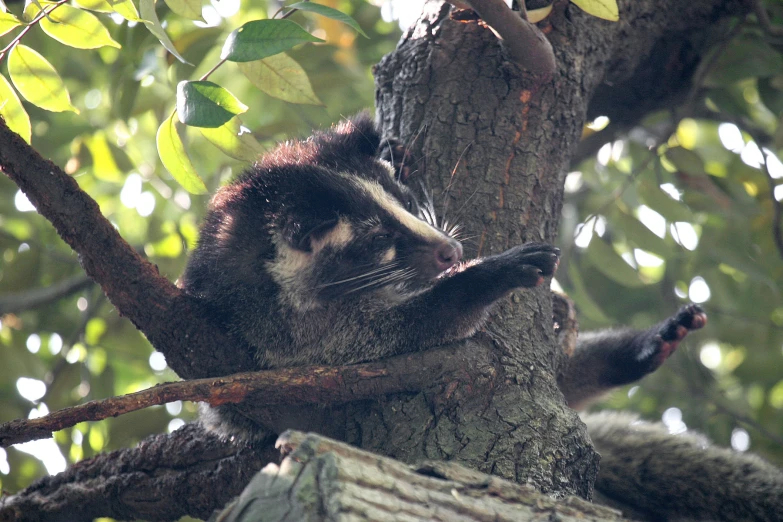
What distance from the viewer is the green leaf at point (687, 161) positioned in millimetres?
4801

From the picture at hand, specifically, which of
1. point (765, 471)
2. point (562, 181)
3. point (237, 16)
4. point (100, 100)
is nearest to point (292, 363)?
point (562, 181)

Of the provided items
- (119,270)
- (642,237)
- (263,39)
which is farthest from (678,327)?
(119,270)

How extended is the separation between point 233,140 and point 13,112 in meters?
0.84

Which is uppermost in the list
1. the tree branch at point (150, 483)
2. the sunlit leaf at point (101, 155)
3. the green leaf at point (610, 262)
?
the sunlit leaf at point (101, 155)

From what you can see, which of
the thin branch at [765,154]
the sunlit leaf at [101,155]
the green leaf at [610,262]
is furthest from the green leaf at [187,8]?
the thin branch at [765,154]

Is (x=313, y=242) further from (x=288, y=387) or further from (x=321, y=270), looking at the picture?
(x=288, y=387)

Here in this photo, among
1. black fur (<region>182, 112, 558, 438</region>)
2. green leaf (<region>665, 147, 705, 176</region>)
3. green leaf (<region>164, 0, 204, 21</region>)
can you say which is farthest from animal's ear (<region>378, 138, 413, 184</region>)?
green leaf (<region>665, 147, 705, 176</region>)

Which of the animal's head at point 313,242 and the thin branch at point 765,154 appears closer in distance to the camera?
the animal's head at point 313,242

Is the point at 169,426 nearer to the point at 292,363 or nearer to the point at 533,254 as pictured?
the point at 292,363

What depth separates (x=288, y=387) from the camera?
8.61ft

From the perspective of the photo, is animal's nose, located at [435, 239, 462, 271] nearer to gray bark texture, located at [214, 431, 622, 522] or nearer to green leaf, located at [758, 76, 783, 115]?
gray bark texture, located at [214, 431, 622, 522]

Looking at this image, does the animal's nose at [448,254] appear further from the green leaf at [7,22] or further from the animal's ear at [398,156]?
the green leaf at [7,22]

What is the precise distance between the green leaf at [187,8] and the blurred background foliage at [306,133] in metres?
1.05

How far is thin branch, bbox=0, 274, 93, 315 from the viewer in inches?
178
